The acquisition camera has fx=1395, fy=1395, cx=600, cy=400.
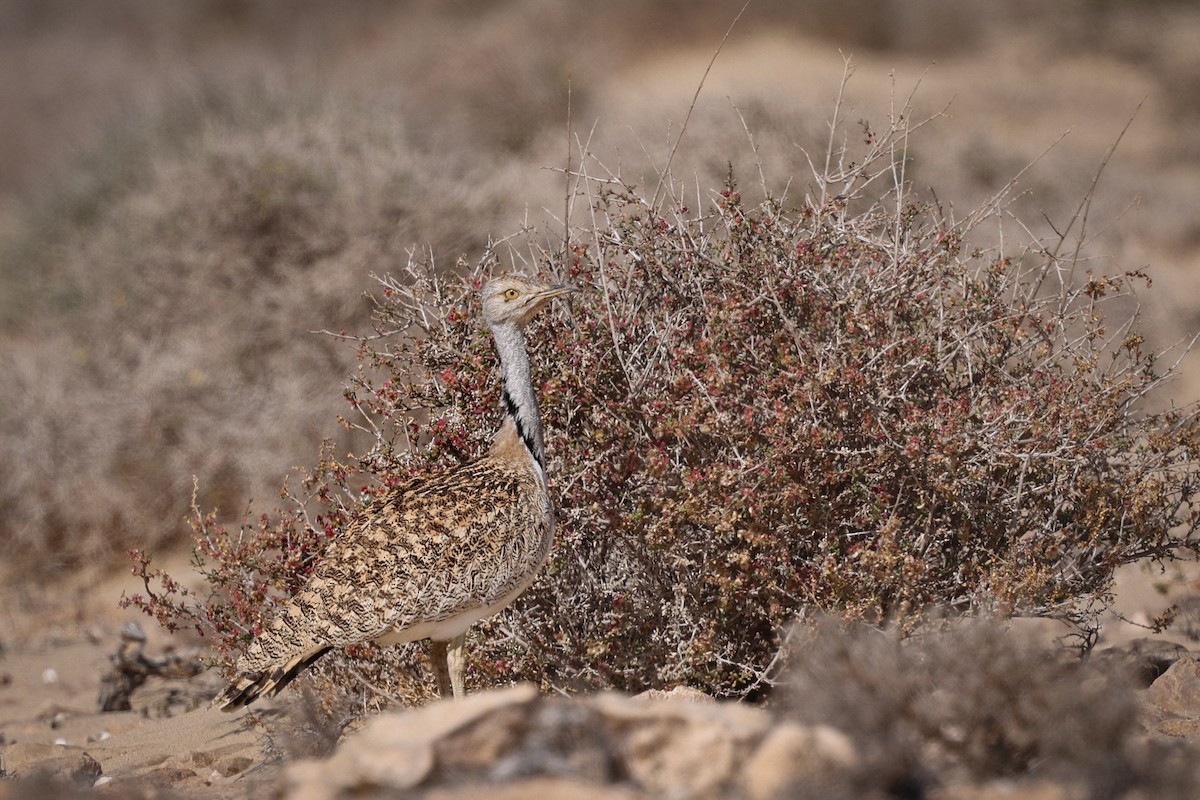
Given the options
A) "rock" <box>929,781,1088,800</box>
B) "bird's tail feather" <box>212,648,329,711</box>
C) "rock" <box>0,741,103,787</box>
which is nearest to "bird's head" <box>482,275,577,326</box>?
"bird's tail feather" <box>212,648,329,711</box>

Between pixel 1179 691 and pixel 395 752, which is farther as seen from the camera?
pixel 1179 691

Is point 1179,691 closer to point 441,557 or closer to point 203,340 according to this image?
point 441,557

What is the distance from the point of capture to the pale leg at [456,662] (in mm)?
4227

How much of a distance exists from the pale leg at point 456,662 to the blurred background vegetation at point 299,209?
4.60 feet

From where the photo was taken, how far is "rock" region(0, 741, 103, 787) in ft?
13.4

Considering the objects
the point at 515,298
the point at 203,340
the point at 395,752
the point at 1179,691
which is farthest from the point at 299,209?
the point at 395,752

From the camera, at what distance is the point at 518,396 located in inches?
169

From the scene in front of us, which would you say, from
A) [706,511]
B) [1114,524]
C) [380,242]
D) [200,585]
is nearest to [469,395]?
[706,511]

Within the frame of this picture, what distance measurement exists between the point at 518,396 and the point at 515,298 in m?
0.30

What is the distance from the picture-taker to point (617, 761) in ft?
9.57

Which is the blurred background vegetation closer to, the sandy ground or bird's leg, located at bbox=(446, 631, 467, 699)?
the sandy ground

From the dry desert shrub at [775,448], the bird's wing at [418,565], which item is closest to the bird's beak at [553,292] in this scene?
the dry desert shrub at [775,448]

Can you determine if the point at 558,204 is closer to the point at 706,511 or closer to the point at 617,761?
the point at 706,511

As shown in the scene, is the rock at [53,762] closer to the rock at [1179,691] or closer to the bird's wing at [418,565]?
the bird's wing at [418,565]
